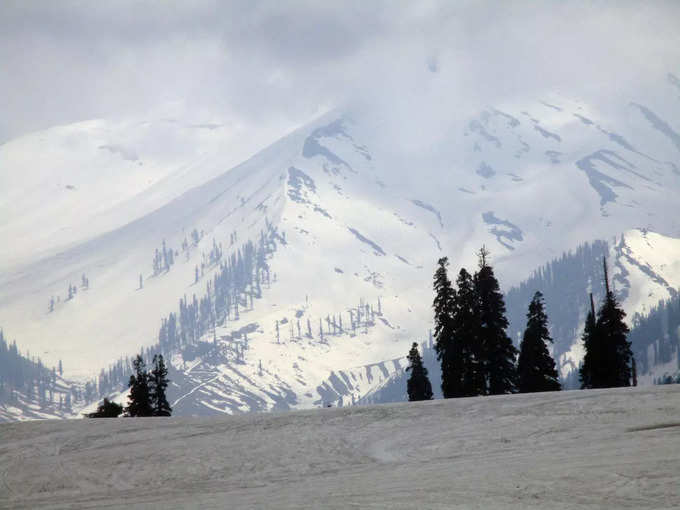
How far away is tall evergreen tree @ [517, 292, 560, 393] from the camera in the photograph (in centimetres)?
5897

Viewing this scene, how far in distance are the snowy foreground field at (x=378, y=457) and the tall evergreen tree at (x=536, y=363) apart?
36.7 meters

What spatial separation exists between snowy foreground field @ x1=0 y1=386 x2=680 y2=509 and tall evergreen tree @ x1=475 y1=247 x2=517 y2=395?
106 ft

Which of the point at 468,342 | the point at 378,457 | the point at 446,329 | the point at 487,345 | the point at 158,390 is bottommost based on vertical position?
the point at 378,457

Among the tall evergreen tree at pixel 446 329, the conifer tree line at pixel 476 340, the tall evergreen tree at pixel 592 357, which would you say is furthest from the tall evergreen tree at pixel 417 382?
the tall evergreen tree at pixel 592 357

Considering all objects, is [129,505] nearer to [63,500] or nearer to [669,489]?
[63,500]

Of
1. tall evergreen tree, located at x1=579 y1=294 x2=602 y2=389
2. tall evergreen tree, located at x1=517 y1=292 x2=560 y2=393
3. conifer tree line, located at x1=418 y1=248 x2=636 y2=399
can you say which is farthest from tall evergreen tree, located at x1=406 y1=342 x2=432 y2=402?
tall evergreen tree, located at x1=579 y1=294 x2=602 y2=389

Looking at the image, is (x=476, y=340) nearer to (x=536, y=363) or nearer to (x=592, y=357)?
(x=536, y=363)

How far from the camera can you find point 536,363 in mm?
59281

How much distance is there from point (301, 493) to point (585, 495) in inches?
166

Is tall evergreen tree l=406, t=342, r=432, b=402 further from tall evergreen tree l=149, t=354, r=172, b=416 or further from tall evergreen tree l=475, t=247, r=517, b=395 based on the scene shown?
tall evergreen tree l=149, t=354, r=172, b=416

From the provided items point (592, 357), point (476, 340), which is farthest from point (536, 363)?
point (476, 340)

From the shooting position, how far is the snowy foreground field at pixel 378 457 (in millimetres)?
14102

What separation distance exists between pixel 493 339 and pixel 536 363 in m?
4.93

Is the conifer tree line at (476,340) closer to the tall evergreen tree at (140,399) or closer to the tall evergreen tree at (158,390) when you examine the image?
the tall evergreen tree at (140,399)
